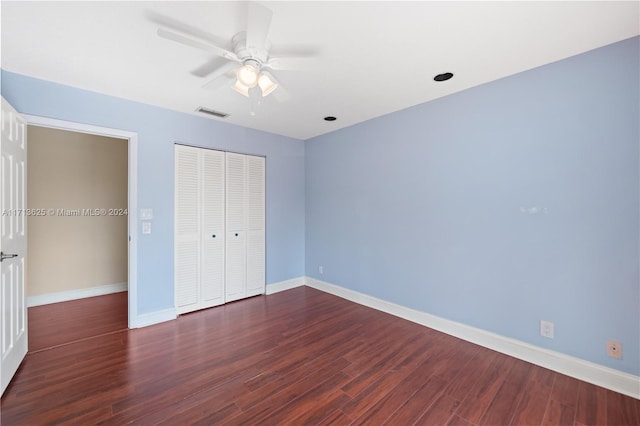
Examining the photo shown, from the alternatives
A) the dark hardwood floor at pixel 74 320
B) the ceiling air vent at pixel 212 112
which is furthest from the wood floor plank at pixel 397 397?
the ceiling air vent at pixel 212 112

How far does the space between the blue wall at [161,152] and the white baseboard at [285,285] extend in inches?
2.9

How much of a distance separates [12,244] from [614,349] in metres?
4.67

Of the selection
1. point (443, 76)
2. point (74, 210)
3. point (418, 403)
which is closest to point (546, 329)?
point (418, 403)

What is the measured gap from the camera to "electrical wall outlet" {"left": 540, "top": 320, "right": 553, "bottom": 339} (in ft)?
7.31

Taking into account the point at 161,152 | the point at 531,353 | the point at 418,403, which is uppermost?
the point at 161,152

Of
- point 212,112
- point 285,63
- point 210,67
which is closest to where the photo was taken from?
point 285,63

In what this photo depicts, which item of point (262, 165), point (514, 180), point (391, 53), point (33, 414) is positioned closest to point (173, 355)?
point (33, 414)

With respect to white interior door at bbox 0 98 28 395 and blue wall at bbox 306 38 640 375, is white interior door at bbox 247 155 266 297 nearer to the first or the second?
blue wall at bbox 306 38 640 375

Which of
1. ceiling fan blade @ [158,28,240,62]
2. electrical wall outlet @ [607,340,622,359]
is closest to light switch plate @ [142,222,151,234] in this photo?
ceiling fan blade @ [158,28,240,62]

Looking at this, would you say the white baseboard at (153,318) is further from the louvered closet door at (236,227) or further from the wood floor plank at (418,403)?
the wood floor plank at (418,403)

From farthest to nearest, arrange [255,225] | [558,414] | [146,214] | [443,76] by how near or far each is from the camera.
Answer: [255,225] < [146,214] < [443,76] < [558,414]

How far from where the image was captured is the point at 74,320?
3152 millimetres

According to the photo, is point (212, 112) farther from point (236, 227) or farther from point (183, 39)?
point (183, 39)

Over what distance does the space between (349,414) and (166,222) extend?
9.18 feet
